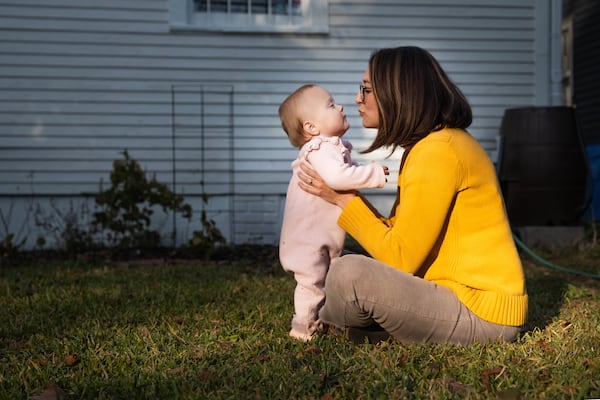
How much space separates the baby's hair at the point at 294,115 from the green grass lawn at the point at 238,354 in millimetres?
895

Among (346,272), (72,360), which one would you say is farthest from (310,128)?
(72,360)

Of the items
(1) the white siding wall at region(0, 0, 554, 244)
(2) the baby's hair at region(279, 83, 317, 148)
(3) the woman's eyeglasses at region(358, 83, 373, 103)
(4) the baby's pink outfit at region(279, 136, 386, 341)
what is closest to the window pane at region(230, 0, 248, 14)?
(1) the white siding wall at region(0, 0, 554, 244)

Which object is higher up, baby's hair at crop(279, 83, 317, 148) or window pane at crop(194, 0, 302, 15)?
window pane at crop(194, 0, 302, 15)

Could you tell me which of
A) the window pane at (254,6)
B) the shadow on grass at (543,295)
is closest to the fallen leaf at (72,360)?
the shadow on grass at (543,295)

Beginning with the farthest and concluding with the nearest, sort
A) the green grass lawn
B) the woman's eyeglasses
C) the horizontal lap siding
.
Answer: the horizontal lap siding < the woman's eyeglasses < the green grass lawn

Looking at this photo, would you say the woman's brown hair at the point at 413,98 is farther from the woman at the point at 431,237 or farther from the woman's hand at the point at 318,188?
the woman's hand at the point at 318,188

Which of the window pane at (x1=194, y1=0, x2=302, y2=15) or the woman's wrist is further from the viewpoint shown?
the window pane at (x1=194, y1=0, x2=302, y2=15)

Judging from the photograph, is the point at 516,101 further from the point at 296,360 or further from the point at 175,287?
the point at 296,360

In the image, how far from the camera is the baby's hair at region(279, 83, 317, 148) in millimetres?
3314

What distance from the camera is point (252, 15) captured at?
792 centimetres

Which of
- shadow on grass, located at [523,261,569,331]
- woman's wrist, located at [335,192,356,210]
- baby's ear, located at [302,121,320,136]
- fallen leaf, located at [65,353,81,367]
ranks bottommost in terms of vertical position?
shadow on grass, located at [523,261,569,331]

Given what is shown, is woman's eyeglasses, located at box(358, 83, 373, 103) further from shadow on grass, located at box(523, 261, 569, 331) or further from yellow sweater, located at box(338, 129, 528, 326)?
shadow on grass, located at box(523, 261, 569, 331)

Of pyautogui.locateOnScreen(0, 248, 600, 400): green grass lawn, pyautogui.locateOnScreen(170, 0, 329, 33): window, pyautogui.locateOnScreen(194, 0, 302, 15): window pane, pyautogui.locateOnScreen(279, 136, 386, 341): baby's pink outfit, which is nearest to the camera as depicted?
pyautogui.locateOnScreen(0, 248, 600, 400): green grass lawn

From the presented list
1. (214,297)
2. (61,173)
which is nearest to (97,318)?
(214,297)
